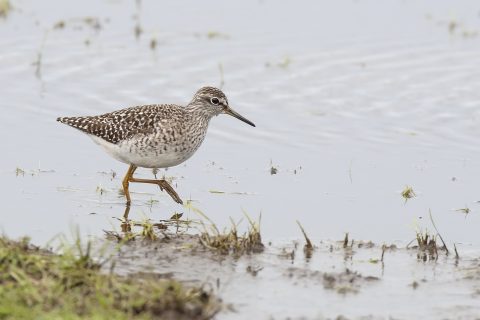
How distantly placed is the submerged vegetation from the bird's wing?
153 inches

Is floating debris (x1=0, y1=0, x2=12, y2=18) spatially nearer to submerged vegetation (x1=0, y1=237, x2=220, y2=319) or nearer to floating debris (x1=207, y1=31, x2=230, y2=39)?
floating debris (x1=207, y1=31, x2=230, y2=39)

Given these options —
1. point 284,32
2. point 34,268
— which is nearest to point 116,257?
point 34,268

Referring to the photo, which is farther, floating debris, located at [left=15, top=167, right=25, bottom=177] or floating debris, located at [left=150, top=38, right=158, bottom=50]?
floating debris, located at [left=150, top=38, right=158, bottom=50]

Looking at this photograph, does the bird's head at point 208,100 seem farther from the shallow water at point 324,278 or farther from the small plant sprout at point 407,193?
the shallow water at point 324,278

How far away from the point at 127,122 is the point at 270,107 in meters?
4.38

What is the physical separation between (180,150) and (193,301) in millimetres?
4298

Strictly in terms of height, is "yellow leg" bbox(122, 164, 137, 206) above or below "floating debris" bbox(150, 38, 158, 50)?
below

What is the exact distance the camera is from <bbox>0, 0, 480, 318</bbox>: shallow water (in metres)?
12.4

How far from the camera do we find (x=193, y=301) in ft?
28.2

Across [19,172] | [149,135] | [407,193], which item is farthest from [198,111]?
[407,193]

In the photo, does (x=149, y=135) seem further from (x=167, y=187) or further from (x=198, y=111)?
(x=198, y=111)

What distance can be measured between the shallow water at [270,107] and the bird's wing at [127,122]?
708mm

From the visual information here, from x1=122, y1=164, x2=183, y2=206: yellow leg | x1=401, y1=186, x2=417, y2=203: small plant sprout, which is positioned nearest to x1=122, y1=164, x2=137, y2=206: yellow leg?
x1=122, y1=164, x2=183, y2=206: yellow leg

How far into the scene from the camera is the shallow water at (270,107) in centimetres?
1241
